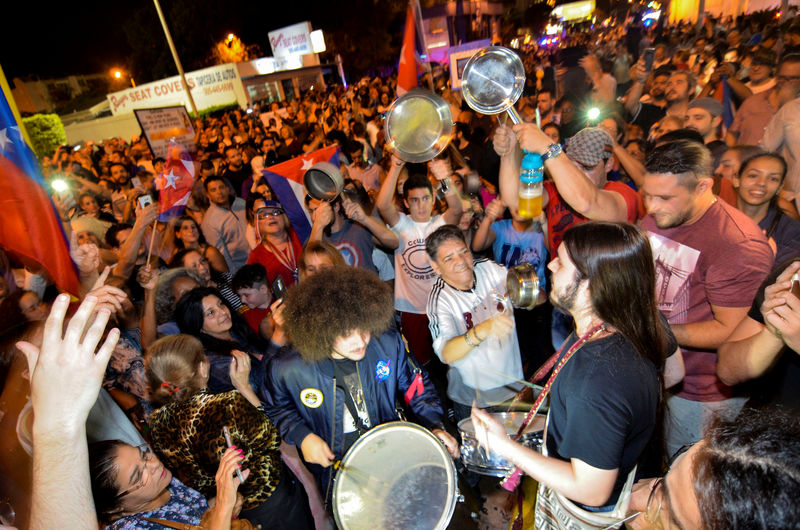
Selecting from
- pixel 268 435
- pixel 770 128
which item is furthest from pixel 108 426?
pixel 770 128

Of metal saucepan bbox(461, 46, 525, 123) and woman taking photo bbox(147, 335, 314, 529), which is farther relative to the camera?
metal saucepan bbox(461, 46, 525, 123)

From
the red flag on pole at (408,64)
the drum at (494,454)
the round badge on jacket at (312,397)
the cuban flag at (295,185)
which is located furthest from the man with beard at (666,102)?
the round badge on jacket at (312,397)

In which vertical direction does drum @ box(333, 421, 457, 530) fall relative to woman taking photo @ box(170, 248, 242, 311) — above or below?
below

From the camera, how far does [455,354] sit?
2.66 meters

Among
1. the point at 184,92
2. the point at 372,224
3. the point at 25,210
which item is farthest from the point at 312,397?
the point at 184,92

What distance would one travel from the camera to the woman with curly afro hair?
2301 millimetres

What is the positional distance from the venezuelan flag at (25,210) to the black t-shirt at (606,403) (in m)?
3.48

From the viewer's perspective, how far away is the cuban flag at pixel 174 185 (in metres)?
4.21

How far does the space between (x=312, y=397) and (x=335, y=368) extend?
224mm

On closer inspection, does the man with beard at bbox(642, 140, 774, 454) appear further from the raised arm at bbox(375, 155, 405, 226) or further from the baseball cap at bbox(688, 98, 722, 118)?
the baseball cap at bbox(688, 98, 722, 118)

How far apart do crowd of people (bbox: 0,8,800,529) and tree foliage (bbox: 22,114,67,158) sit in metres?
29.4

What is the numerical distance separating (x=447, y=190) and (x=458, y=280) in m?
1.40

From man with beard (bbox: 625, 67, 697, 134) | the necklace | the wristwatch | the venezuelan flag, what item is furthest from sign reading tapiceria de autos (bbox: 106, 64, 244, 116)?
the wristwatch

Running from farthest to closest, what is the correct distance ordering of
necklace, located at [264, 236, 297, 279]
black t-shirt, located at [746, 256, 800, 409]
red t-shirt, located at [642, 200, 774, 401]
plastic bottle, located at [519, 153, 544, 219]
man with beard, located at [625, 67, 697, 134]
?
man with beard, located at [625, 67, 697, 134], necklace, located at [264, 236, 297, 279], plastic bottle, located at [519, 153, 544, 219], red t-shirt, located at [642, 200, 774, 401], black t-shirt, located at [746, 256, 800, 409]
